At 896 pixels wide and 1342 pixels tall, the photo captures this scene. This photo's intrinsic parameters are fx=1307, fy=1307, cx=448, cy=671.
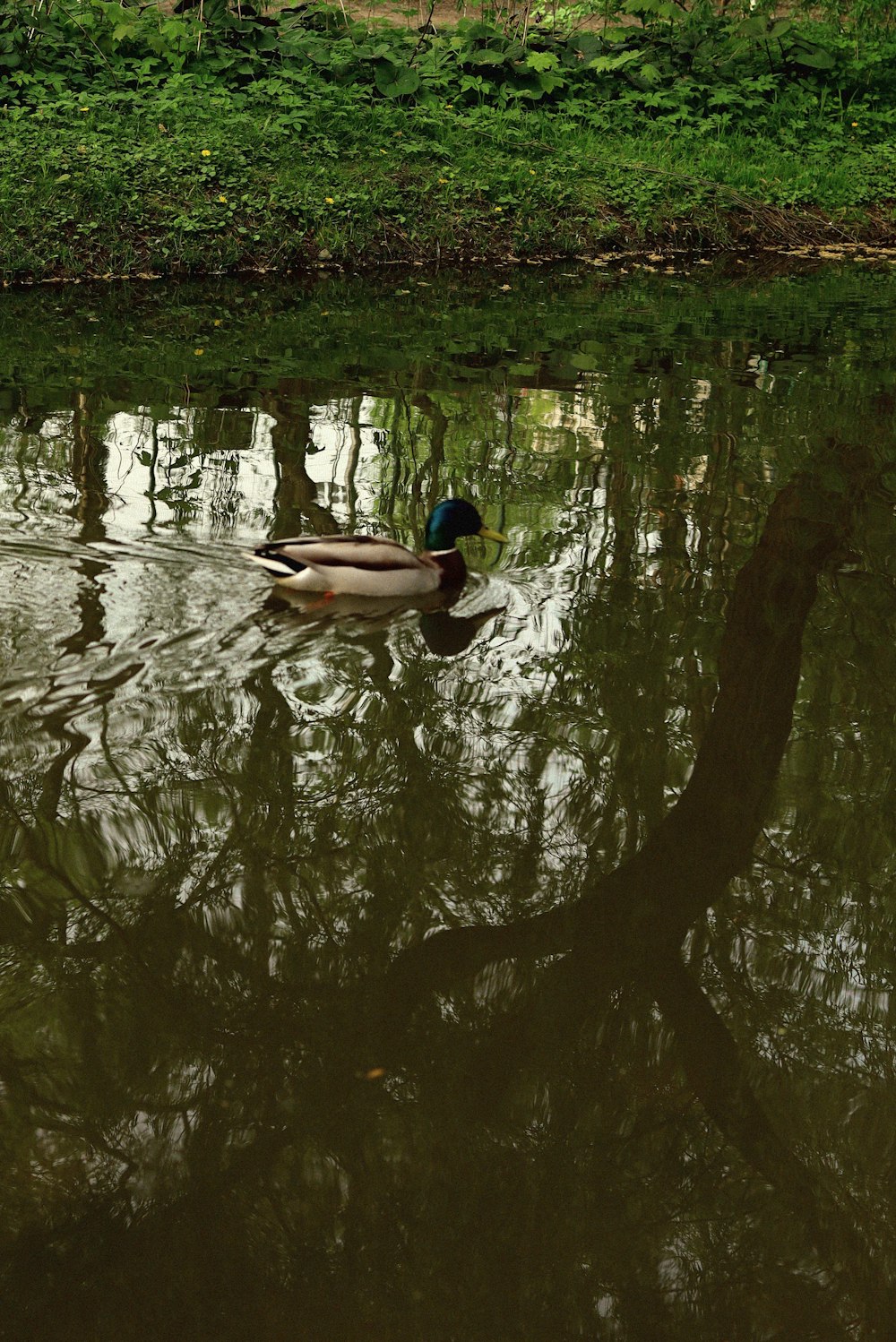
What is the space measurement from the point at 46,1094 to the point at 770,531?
15.9 feet

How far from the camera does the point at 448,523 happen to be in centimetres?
607

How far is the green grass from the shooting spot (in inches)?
520

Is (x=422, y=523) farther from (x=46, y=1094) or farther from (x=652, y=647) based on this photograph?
(x=46, y=1094)

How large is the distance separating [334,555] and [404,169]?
35.4ft

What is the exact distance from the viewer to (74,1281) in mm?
2596

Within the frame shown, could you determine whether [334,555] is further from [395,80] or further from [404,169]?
[395,80]

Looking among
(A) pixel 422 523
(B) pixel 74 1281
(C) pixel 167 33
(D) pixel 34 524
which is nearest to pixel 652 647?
(A) pixel 422 523

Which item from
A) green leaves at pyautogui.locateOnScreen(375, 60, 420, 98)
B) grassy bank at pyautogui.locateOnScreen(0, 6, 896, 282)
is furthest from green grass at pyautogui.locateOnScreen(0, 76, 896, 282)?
green leaves at pyautogui.locateOnScreen(375, 60, 420, 98)

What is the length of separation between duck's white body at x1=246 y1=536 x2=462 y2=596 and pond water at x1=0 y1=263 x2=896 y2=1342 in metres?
0.14

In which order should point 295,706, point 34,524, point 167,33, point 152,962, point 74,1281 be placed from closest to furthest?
point 74,1281 < point 152,962 < point 295,706 < point 34,524 < point 167,33

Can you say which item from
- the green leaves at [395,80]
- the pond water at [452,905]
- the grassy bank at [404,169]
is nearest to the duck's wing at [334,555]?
the pond water at [452,905]

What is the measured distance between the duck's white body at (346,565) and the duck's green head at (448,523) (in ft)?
0.71

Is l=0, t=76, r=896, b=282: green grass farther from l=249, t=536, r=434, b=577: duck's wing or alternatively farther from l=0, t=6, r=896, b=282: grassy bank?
l=249, t=536, r=434, b=577: duck's wing

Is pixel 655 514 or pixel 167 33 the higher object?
pixel 167 33
